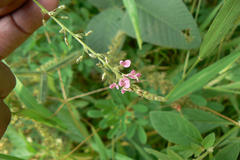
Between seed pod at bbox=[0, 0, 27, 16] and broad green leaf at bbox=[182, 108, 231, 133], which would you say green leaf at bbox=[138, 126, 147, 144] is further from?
seed pod at bbox=[0, 0, 27, 16]

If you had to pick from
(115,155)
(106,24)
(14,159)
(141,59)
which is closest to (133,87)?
(14,159)

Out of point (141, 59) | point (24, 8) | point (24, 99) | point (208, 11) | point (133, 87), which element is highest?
point (24, 8)

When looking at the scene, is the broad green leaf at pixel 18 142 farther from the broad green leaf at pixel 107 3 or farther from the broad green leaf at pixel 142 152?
the broad green leaf at pixel 107 3

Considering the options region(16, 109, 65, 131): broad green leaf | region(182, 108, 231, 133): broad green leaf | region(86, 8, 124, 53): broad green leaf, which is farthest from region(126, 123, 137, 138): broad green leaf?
region(86, 8, 124, 53): broad green leaf

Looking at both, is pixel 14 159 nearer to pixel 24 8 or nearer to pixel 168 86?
pixel 24 8

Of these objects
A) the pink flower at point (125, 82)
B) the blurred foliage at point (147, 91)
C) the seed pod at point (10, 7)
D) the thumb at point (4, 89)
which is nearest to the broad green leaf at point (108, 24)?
the blurred foliage at point (147, 91)
